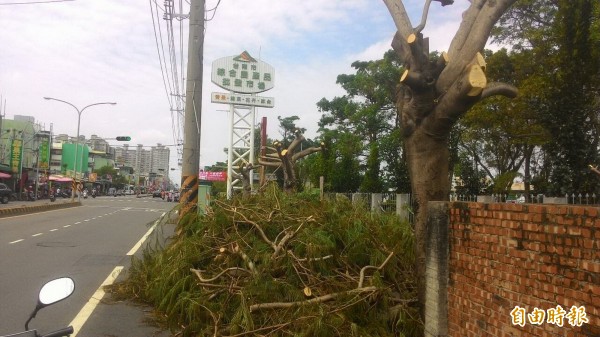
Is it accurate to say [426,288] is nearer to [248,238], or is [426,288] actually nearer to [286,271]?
[286,271]

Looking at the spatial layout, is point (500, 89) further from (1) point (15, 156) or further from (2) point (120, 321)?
(1) point (15, 156)

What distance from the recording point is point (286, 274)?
20.1 feet

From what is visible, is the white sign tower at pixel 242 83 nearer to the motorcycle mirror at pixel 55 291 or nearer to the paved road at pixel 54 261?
the paved road at pixel 54 261

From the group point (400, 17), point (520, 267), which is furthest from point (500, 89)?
point (520, 267)

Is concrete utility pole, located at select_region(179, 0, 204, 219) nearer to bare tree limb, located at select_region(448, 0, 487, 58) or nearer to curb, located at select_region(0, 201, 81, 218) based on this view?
bare tree limb, located at select_region(448, 0, 487, 58)

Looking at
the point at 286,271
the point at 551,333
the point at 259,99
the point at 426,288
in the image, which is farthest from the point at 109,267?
the point at 259,99

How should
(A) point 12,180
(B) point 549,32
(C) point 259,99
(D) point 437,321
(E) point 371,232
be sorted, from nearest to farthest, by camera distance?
(D) point 437,321, (E) point 371,232, (B) point 549,32, (C) point 259,99, (A) point 12,180

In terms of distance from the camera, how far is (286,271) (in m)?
6.16

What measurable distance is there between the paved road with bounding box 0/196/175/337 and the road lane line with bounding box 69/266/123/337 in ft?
0.26

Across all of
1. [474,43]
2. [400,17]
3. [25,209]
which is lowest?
[25,209]

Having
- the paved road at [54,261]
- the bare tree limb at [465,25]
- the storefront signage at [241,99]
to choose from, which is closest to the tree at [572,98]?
the bare tree limb at [465,25]

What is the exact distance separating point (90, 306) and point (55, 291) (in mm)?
4907

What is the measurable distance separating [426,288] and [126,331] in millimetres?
3654

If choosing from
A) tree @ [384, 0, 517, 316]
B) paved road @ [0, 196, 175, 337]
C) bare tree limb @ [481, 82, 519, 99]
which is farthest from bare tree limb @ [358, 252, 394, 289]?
paved road @ [0, 196, 175, 337]
